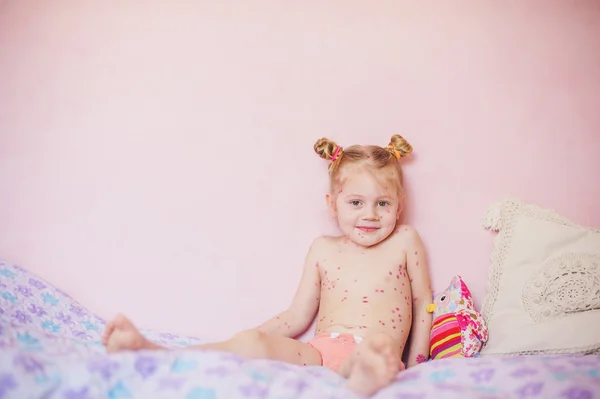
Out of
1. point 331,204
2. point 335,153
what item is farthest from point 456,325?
point 335,153

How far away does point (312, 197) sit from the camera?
1.89 meters

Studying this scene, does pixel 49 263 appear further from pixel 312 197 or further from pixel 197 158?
pixel 312 197

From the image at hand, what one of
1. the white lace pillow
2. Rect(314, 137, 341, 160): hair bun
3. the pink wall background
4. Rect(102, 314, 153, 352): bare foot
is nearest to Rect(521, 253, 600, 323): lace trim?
the white lace pillow

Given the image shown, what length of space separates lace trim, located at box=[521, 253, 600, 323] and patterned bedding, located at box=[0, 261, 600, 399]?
0.91 feet

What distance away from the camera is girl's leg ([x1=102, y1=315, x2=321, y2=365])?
115 centimetres

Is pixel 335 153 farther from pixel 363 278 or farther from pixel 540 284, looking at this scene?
pixel 540 284

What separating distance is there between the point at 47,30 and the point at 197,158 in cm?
77

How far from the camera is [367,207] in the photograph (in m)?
1.69

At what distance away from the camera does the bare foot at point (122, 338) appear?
1140mm

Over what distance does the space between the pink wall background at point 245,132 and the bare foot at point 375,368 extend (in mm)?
807

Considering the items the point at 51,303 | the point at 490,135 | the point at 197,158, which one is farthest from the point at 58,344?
the point at 490,135

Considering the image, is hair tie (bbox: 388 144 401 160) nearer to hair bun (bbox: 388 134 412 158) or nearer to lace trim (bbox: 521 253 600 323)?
hair bun (bbox: 388 134 412 158)

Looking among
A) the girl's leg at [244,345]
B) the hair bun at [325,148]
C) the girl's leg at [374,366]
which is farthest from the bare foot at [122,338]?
the hair bun at [325,148]

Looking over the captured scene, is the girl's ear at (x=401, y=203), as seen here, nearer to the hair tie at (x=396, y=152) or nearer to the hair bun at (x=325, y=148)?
the hair tie at (x=396, y=152)
